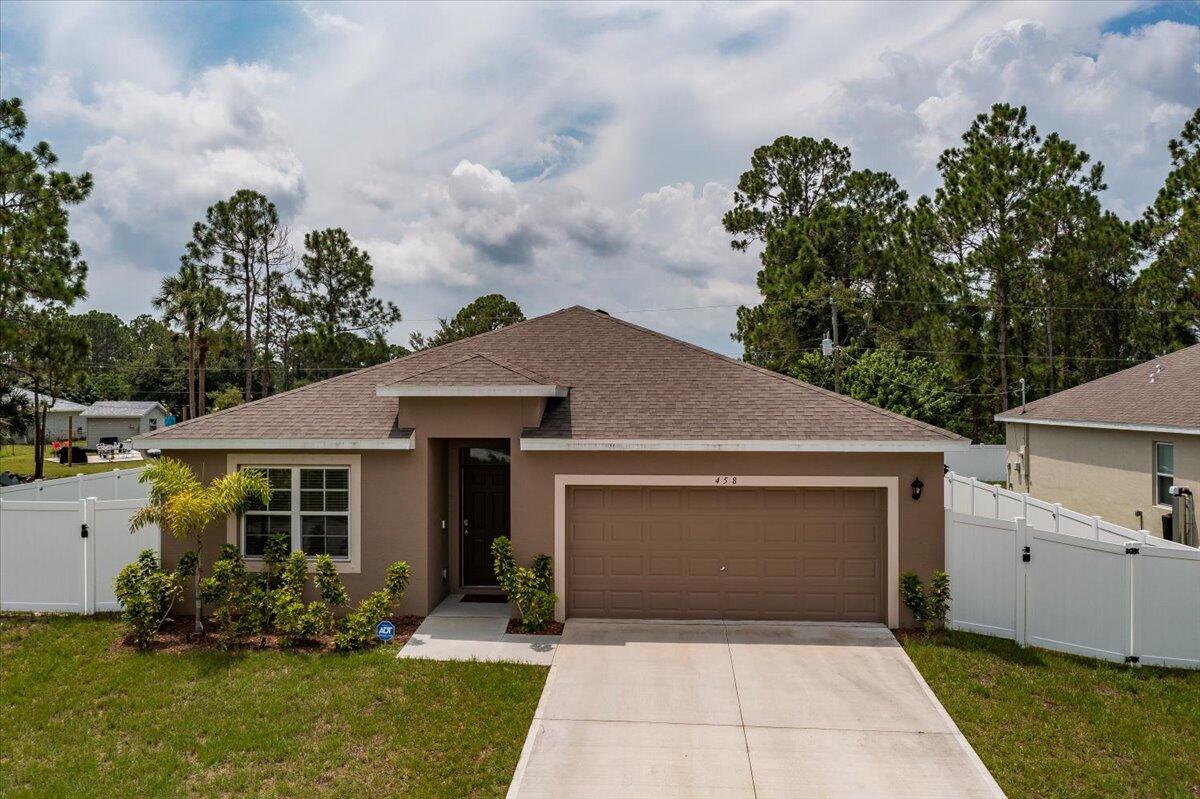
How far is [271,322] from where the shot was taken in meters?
39.3

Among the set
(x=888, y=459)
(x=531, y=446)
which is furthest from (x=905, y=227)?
(x=531, y=446)

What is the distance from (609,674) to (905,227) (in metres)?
31.6

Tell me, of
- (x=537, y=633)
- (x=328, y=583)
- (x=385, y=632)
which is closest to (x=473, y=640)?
(x=537, y=633)

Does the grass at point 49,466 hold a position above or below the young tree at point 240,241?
below

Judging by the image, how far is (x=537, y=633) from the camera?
9508mm

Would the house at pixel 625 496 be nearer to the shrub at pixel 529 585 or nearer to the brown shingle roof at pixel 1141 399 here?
the shrub at pixel 529 585

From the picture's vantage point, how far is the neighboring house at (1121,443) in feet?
49.7

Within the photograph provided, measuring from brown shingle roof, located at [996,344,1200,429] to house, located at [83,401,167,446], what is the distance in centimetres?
5434

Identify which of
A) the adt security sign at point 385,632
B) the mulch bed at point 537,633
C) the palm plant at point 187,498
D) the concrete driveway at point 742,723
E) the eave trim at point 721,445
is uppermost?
the eave trim at point 721,445

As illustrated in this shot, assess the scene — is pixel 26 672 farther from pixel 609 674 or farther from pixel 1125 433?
pixel 1125 433

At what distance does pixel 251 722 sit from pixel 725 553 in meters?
6.29

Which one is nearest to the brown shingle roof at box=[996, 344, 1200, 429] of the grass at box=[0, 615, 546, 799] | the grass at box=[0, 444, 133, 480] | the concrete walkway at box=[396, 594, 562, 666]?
the concrete walkway at box=[396, 594, 562, 666]

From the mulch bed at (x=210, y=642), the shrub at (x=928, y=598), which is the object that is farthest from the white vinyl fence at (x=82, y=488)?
the shrub at (x=928, y=598)

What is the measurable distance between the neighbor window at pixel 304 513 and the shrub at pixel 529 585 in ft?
7.91
